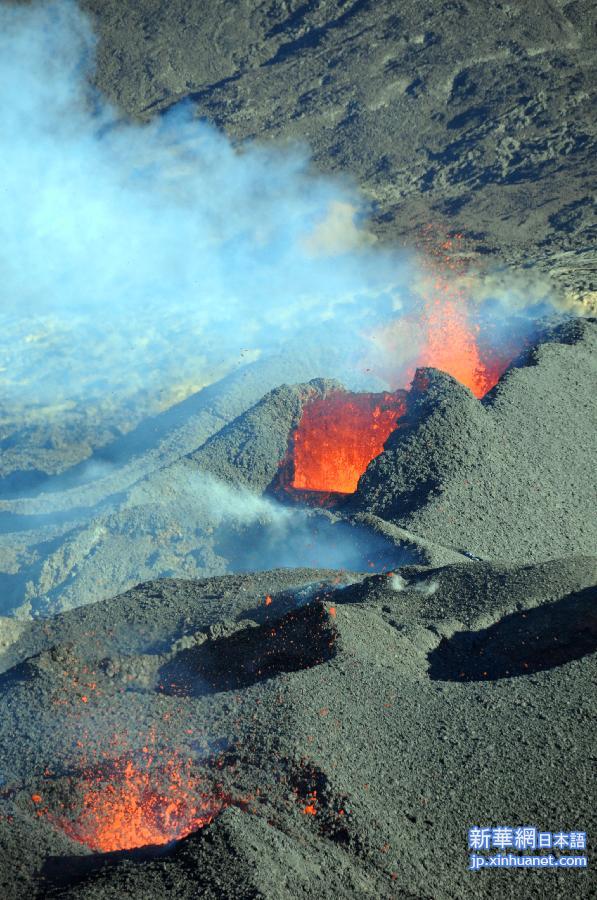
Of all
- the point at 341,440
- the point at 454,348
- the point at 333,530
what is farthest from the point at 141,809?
the point at 454,348

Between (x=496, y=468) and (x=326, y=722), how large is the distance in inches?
299

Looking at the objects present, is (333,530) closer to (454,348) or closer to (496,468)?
(496,468)

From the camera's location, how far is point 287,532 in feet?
49.1

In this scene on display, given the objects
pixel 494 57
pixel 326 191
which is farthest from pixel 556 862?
pixel 494 57

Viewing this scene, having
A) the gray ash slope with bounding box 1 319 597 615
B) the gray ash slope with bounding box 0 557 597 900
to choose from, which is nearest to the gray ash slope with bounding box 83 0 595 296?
the gray ash slope with bounding box 1 319 597 615

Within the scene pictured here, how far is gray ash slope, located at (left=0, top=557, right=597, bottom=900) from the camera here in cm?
647

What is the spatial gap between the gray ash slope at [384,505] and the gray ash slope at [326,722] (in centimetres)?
236

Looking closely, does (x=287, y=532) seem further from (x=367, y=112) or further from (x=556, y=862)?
(x=367, y=112)

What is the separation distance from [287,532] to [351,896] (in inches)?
354

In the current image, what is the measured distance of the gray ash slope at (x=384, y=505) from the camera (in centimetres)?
1375

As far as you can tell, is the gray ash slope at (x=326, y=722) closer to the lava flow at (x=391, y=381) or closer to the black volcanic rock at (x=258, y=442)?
the black volcanic rock at (x=258, y=442)

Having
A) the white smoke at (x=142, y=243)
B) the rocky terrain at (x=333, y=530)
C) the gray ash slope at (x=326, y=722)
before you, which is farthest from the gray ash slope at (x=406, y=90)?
the gray ash slope at (x=326, y=722)

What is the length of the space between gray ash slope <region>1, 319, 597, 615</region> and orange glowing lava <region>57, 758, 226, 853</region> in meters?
5.99

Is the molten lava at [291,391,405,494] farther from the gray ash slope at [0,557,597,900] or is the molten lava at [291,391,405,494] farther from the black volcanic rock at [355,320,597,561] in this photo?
the gray ash slope at [0,557,597,900]
